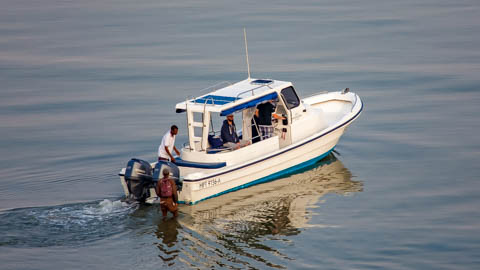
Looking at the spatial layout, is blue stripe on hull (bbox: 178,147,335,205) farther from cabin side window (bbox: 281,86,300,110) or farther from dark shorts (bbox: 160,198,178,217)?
cabin side window (bbox: 281,86,300,110)

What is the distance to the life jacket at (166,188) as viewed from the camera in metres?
15.8

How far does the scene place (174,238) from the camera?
15281 millimetres

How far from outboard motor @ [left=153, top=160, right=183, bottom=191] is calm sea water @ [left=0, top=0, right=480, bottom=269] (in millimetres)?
734

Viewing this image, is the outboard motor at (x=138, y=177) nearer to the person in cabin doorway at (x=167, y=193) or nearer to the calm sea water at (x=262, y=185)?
the calm sea water at (x=262, y=185)

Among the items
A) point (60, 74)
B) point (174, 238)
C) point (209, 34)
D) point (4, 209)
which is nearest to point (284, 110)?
point (174, 238)

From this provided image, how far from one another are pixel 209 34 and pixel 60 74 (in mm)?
8012

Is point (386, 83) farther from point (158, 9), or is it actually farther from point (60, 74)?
point (158, 9)

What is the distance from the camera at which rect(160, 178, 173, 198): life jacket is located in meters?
15.8

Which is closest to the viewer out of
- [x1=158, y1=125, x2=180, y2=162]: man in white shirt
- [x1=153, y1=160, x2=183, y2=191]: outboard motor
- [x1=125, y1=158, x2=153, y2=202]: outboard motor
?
[x1=153, y1=160, x2=183, y2=191]: outboard motor

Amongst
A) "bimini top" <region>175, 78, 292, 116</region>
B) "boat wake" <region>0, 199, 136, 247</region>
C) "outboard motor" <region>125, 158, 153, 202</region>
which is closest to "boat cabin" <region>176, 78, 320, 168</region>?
"bimini top" <region>175, 78, 292, 116</region>

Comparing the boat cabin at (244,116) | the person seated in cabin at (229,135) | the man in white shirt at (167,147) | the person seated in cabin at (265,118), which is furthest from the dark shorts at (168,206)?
the person seated in cabin at (265,118)

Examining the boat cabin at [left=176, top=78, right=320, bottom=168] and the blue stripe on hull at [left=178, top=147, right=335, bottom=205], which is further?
the blue stripe on hull at [left=178, top=147, right=335, bottom=205]

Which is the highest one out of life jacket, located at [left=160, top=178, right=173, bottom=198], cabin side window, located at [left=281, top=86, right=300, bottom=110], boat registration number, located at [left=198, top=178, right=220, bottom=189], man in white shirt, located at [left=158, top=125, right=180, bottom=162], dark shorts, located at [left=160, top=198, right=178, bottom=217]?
cabin side window, located at [left=281, top=86, right=300, bottom=110]

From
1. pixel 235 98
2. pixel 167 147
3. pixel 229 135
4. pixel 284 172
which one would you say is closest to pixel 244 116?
pixel 229 135
